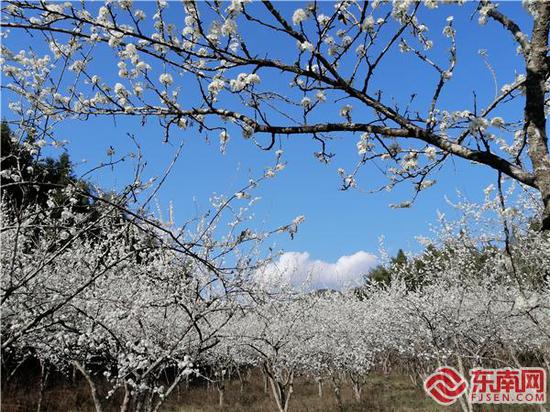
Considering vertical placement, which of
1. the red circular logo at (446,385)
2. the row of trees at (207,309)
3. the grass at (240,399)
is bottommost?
the grass at (240,399)

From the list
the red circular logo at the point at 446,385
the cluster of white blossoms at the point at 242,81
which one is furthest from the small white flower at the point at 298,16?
the red circular logo at the point at 446,385

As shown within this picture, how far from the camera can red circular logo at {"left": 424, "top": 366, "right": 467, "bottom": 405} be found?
1324 cm

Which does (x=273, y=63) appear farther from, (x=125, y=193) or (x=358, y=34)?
(x=125, y=193)

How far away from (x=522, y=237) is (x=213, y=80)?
10.9 meters

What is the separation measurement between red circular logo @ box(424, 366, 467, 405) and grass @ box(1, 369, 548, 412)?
0.32m

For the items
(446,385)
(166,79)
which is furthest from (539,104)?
(446,385)

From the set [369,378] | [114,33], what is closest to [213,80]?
[114,33]

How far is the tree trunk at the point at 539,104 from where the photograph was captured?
2.16 metres

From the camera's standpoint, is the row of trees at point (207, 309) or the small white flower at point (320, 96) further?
the row of trees at point (207, 309)

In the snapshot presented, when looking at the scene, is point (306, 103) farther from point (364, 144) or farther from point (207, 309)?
point (207, 309)

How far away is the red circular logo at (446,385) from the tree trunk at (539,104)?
11.9m

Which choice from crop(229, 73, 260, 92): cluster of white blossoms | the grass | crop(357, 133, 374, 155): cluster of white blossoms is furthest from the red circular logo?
crop(229, 73, 260, 92): cluster of white blossoms

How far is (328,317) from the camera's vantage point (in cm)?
2212

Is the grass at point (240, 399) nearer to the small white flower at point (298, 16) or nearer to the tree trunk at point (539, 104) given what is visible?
the tree trunk at point (539, 104)
